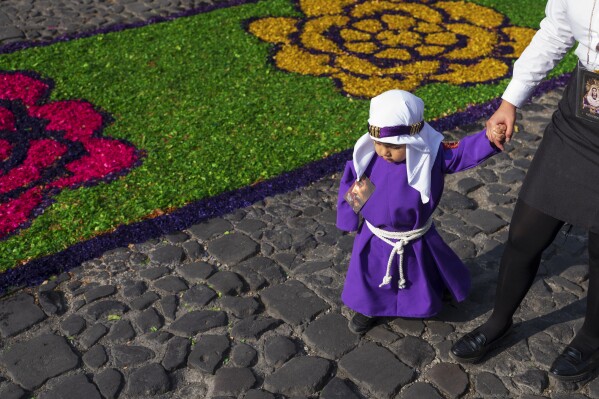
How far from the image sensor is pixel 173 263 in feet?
15.6

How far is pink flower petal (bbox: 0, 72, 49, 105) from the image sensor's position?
685cm

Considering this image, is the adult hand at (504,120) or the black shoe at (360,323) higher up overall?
the adult hand at (504,120)

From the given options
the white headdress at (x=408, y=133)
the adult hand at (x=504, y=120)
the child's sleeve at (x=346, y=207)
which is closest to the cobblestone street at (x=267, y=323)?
the child's sleeve at (x=346, y=207)

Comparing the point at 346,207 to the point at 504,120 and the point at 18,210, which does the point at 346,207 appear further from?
the point at 18,210

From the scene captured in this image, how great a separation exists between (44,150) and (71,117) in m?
0.58

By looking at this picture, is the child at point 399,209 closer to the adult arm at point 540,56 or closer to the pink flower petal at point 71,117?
the adult arm at point 540,56

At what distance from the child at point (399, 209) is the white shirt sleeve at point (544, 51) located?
0.20 m

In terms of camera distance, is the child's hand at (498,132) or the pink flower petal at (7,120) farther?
the pink flower petal at (7,120)

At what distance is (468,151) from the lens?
150 inches

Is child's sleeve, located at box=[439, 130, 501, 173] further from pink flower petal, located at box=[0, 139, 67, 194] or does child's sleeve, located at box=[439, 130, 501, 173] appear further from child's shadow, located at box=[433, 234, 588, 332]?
pink flower petal, located at box=[0, 139, 67, 194]

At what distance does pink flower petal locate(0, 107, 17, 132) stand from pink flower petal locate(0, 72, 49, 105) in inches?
8.6

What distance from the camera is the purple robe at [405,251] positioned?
3.88 metres

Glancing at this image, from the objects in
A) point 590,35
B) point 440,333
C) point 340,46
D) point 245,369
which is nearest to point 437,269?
point 440,333

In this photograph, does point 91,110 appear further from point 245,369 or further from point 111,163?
point 245,369
